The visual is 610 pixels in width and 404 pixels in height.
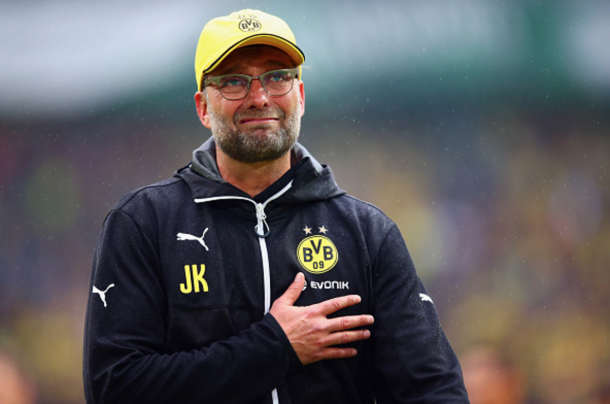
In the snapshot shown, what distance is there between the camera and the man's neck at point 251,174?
1.96 m

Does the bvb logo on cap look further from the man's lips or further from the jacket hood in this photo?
the jacket hood

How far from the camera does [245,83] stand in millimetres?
1886

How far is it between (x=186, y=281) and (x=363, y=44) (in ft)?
11.7

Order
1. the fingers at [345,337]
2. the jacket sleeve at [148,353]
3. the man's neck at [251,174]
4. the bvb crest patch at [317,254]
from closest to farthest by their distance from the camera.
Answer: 1. the jacket sleeve at [148,353]
2. the fingers at [345,337]
3. the bvb crest patch at [317,254]
4. the man's neck at [251,174]

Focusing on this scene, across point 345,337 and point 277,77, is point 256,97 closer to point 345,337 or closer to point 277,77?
point 277,77

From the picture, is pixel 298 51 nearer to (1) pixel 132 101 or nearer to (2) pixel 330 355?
(2) pixel 330 355

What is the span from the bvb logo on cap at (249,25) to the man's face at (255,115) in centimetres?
5

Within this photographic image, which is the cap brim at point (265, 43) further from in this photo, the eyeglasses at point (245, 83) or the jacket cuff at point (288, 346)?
the jacket cuff at point (288, 346)

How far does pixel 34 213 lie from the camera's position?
177 inches

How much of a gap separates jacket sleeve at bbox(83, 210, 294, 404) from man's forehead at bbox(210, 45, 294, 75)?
577mm

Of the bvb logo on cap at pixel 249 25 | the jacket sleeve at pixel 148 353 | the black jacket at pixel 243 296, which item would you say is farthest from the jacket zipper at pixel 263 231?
the bvb logo on cap at pixel 249 25

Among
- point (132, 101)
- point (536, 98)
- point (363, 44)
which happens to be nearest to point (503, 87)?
point (536, 98)

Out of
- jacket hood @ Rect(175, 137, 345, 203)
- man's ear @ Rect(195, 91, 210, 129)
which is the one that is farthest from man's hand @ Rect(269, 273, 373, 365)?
man's ear @ Rect(195, 91, 210, 129)

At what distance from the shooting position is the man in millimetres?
1632
